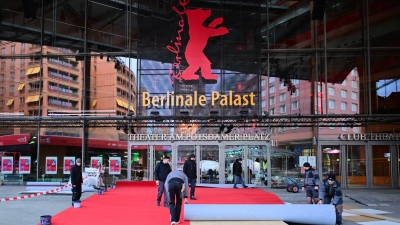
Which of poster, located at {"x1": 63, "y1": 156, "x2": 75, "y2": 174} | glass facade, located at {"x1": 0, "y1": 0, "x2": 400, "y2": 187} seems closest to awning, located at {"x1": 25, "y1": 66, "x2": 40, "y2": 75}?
glass facade, located at {"x1": 0, "y1": 0, "x2": 400, "y2": 187}

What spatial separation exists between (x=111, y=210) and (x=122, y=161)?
9893 mm

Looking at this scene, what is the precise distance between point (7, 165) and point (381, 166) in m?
18.8

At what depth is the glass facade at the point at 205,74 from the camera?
21.2 meters

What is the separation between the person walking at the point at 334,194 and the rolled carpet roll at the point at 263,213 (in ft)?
1.54

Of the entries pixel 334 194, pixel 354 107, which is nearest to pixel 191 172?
pixel 334 194

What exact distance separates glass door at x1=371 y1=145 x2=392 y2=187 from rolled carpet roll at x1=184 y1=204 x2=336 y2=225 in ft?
41.1

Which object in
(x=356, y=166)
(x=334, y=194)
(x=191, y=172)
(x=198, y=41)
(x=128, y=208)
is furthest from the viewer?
(x=356, y=166)

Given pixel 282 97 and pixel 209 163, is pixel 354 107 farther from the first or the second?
pixel 209 163

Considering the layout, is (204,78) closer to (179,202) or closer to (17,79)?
(17,79)

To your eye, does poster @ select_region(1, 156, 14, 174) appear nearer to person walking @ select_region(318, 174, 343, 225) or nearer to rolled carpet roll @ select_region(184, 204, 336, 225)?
rolled carpet roll @ select_region(184, 204, 336, 225)

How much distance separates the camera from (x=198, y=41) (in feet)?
69.7

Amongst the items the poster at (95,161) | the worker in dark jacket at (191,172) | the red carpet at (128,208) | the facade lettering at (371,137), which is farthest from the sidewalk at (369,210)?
the poster at (95,161)

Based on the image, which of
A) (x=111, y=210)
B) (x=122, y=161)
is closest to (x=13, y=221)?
(x=111, y=210)

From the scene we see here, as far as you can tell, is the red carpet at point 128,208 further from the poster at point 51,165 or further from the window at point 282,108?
the window at point 282,108
